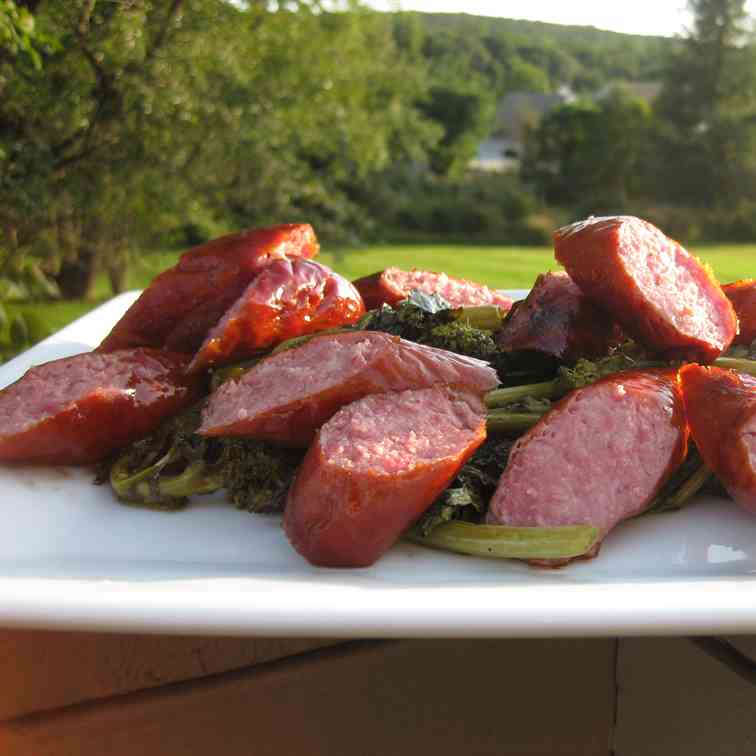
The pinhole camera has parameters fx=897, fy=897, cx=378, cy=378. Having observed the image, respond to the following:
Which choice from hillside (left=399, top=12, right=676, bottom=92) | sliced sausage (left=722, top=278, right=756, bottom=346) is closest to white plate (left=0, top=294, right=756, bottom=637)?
sliced sausage (left=722, top=278, right=756, bottom=346)

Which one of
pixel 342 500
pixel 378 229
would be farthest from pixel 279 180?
pixel 378 229

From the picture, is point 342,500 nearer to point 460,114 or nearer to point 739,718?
point 739,718

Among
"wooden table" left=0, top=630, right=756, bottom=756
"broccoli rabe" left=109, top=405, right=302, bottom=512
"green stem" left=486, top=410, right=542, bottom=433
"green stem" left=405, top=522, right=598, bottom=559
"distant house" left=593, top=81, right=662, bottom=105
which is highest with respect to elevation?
"distant house" left=593, top=81, right=662, bottom=105

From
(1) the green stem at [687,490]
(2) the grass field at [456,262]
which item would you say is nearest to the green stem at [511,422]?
(1) the green stem at [687,490]

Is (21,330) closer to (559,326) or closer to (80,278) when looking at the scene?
(559,326)

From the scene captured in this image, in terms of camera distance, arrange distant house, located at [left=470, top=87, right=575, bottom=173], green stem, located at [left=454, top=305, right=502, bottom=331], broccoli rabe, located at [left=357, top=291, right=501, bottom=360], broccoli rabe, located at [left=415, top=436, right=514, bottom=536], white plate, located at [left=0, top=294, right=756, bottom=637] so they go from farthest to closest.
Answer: distant house, located at [left=470, top=87, right=575, bottom=173] → green stem, located at [left=454, top=305, right=502, bottom=331] → broccoli rabe, located at [left=357, top=291, right=501, bottom=360] → broccoli rabe, located at [left=415, top=436, right=514, bottom=536] → white plate, located at [left=0, top=294, right=756, bottom=637]

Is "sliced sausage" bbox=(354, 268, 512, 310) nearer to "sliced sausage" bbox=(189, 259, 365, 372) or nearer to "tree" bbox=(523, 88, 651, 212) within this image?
"sliced sausage" bbox=(189, 259, 365, 372)

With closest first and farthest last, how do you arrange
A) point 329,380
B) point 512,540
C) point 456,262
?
point 512,540 → point 329,380 → point 456,262

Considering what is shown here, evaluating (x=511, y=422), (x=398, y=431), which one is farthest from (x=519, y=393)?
Result: (x=398, y=431)
